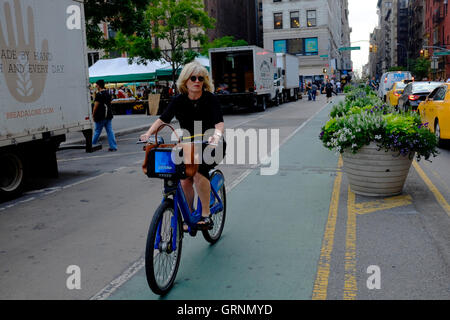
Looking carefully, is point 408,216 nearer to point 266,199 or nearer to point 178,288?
point 266,199

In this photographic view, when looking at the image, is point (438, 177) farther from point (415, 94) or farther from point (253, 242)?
point (415, 94)

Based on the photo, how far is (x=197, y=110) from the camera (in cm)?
461

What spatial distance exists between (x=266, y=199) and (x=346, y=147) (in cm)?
145

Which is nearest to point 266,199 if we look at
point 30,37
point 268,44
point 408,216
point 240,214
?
point 240,214

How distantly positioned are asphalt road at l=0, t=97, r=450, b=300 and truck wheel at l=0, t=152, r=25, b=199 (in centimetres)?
22

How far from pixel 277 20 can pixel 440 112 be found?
6503 cm

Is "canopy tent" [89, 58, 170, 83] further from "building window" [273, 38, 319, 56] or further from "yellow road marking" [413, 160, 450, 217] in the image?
"building window" [273, 38, 319, 56]

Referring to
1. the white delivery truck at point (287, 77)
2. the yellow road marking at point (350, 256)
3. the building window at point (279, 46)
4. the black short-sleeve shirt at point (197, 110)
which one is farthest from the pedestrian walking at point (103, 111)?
the building window at point (279, 46)

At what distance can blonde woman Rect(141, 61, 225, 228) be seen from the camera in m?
4.48

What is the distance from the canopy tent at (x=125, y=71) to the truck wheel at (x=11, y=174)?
21893 mm

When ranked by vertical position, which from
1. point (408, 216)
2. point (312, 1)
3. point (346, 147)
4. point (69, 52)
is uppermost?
point (312, 1)

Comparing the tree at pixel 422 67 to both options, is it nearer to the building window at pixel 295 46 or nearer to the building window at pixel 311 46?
the building window at pixel 311 46

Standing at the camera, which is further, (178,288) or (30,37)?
(30,37)

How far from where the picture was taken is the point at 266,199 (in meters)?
7.38
